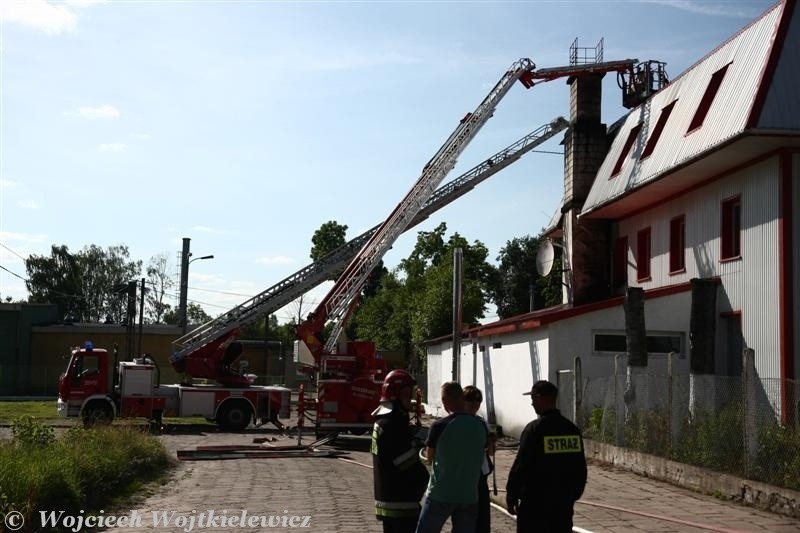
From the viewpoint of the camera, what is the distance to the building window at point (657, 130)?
24802 mm

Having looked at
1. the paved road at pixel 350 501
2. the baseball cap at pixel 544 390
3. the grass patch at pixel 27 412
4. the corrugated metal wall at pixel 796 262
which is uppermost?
the corrugated metal wall at pixel 796 262

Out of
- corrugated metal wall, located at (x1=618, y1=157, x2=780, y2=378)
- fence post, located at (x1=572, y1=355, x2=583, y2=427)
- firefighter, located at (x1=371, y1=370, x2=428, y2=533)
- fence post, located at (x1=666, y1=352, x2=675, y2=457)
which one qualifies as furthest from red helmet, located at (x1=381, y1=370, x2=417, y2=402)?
corrugated metal wall, located at (x1=618, y1=157, x2=780, y2=378)

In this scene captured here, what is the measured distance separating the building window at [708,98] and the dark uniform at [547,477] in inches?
650

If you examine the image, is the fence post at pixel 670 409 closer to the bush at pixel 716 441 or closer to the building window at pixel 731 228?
the bush at pixel 716 441

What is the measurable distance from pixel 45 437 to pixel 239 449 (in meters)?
7.31

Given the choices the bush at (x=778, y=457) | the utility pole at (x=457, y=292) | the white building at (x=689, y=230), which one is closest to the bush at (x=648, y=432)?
the white building at (x=689, y=230)

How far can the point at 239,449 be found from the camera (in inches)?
800

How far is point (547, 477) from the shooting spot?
6910 millimetres

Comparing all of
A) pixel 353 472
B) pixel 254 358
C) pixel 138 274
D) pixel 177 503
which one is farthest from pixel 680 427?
pixel 138 274

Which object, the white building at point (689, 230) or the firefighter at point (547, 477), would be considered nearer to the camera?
the firefighter at point (547, 477)

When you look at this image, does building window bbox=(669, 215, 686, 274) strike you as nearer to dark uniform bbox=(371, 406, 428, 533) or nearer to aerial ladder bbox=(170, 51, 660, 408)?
aerial ladder bbox=(170, 51, 660, 408)

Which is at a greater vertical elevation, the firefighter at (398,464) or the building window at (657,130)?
the building window at (657,130)

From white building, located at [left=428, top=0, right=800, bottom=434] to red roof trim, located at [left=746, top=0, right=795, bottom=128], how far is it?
1.2 inches

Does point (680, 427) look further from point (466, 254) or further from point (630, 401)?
point (466, 254)
